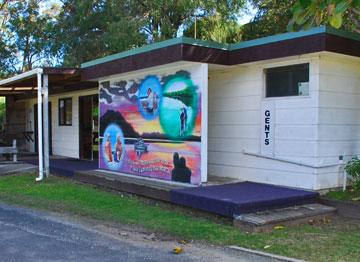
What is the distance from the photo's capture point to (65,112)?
1705cm

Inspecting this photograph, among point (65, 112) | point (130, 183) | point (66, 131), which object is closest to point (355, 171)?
point (130, 183)

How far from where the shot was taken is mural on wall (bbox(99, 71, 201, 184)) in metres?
9.39

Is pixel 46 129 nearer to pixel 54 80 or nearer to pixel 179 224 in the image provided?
pixel 54 80

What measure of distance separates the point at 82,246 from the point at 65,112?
11.4 meters

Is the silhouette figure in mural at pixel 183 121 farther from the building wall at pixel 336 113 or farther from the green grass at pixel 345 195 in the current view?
the green grass at pixel 345 195

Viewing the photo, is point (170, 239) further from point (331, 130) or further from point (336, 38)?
point (336, 38)

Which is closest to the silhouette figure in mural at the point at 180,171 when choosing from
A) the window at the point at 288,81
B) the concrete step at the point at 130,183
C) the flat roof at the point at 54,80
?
the concrete step at the point at 130,183

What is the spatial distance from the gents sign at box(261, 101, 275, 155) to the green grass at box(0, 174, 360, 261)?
2.19 meters

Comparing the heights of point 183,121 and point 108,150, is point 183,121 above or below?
above

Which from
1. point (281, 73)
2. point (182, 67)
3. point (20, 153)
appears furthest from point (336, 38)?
point (20, 153)

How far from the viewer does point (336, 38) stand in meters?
8.20

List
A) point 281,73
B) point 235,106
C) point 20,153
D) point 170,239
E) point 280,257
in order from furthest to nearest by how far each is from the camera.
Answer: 1. point 20,153
2. point 235,106
3. point 281,73
4. point 170,239
5. point 280,257

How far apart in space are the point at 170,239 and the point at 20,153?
43.6 ft

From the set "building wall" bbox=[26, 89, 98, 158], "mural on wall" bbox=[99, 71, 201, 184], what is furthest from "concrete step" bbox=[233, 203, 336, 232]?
"building wall" bbox=[26, 89, 98, 158]
